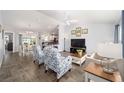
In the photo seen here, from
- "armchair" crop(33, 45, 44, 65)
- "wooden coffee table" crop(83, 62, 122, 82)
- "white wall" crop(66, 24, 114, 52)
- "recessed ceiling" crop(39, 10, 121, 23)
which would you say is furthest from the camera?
"armchair" crop(33, 45, 44, 65)

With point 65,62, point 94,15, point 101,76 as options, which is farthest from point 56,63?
point 94,15

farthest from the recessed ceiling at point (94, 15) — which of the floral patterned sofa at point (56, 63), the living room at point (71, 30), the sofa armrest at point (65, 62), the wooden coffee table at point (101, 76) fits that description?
the sofa armrest at point (65, 62)

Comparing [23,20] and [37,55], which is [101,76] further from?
[37,55]

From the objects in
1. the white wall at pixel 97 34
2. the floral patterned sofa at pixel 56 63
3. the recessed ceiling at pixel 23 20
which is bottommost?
the floral patterned sofa at pixel 56 63

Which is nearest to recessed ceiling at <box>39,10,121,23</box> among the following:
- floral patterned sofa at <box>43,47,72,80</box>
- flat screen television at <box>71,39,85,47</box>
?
flat screen television at <box>71,39,85,47</box>

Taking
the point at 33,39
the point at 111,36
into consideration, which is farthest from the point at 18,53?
the point at 111,36

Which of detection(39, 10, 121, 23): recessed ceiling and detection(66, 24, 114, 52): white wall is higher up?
detection(39, 10, 121, 23): recessed ceiling

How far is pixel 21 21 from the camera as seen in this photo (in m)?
1.31

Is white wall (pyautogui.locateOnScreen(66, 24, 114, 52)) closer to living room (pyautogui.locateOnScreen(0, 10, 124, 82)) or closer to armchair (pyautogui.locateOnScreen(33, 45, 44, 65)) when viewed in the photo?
living room (pyautogui.locateOnScreen(0, 10, 124, 82))

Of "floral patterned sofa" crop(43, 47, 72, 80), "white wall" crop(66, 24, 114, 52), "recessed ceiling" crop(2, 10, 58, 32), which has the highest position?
"recessed ceiling" crop(2, 10, 58, 32)

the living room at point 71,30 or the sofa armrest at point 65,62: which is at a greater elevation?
the living room at point 71,30

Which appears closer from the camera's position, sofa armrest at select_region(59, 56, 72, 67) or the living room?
the living room

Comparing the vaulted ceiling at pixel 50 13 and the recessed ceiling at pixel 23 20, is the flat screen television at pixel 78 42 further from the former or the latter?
the recessed ceiling at pixel 23 20
